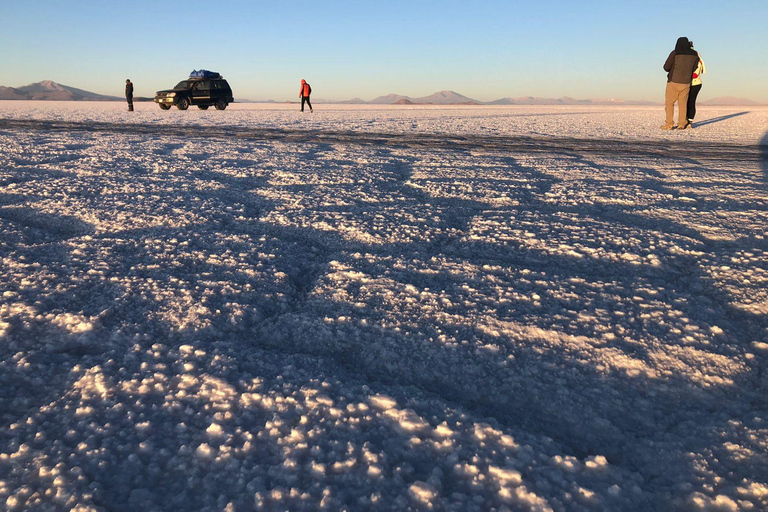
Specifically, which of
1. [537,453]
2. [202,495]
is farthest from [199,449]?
[537,453]

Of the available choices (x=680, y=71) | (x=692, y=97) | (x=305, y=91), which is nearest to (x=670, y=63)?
(x=680, y=71)

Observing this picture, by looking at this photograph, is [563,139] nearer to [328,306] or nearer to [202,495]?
[328,306]

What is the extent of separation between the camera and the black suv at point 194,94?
56.2ft

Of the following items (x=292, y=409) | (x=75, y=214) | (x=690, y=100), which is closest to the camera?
(x=292, y=409)

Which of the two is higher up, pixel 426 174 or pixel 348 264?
pixel 426 174

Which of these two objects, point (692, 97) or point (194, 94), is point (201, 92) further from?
point (692, 97)

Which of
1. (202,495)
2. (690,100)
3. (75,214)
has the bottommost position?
(202,495)

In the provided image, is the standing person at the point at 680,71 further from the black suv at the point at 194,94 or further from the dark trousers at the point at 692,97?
the black suv at the point at 194,94

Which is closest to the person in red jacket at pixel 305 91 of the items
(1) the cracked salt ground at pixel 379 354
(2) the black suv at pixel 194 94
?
(2) the black suv at pixel 194 94

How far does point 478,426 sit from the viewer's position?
3.48 ft

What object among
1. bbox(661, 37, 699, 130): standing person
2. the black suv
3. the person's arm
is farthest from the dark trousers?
the black suv

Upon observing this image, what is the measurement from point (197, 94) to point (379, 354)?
61.7ft

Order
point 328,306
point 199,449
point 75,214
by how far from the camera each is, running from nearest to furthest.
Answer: point 199,449
point 328,306
point 75,214

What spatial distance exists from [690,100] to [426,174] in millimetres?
7163
